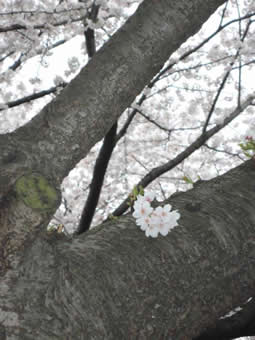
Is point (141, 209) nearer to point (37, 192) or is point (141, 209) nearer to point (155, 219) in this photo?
point (155, 219)

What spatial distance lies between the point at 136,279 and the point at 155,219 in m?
0.18

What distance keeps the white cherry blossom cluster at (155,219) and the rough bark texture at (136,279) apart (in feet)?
0.08

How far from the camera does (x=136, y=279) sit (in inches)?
41.4

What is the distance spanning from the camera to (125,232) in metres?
1.21

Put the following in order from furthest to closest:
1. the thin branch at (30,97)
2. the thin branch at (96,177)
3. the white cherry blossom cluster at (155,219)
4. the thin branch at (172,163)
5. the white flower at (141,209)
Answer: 1. the thin branch at (30,97)
2. the thin branch at (96,177)
3. the thin branch at (172,163)
4. the white flower at (141,209)
5. the white cherry blossom cluster at (155,219)

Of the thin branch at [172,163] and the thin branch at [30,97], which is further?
the thin branch at [30,97]

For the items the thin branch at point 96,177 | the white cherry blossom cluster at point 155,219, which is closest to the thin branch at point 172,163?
the thin branch at point 96,177

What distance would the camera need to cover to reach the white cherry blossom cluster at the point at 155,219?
1171 millimetres

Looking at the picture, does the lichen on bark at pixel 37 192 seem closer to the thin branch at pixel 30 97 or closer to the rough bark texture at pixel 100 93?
the rough bark texture at pixel 100 93

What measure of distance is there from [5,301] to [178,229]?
565mm

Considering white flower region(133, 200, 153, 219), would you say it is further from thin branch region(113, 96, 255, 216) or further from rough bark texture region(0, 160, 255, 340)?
thin branch region(113, 96, 255, 216)

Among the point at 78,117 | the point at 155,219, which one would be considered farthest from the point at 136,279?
the point at 78,117

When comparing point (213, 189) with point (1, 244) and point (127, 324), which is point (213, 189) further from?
point (1, 244)

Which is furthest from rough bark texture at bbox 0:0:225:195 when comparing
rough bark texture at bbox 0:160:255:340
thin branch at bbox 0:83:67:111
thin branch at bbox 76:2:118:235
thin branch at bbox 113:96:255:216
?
thin branch at bbox 0:83:67:111
